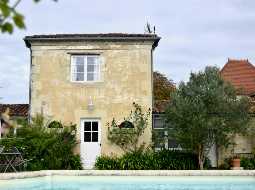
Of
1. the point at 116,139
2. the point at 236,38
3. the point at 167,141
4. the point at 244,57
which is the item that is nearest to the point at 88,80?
the point at 116,139

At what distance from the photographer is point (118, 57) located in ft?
68.0

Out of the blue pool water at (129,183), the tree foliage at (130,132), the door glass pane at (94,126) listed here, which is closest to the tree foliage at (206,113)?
the tree foliage at (130,132)

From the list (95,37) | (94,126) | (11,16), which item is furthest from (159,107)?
(11,16)

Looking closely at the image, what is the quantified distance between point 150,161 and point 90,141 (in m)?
3.02

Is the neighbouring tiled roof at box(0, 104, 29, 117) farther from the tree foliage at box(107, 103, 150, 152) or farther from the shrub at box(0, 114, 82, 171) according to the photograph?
the tree foliage at box(107, 103, 150, 152)

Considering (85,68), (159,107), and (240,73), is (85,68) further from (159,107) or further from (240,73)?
(240,73)

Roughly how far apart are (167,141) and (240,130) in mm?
3567

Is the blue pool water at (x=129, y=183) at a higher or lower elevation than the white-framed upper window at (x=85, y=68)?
lower

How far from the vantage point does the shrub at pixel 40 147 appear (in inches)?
706

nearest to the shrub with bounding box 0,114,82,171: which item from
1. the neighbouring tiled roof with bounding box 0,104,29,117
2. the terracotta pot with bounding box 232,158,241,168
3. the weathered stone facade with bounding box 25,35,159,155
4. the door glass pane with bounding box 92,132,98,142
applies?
the door glass pane with bounding box 92,132,98,142

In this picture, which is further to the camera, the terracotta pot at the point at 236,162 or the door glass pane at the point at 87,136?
the door glass pane at the point at 87,136

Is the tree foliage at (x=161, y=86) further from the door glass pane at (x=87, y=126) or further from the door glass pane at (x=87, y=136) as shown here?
the door glass pane at (x=87, y=136)

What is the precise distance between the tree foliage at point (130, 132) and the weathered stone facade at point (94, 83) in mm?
322

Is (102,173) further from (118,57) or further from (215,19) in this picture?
(215,19)
